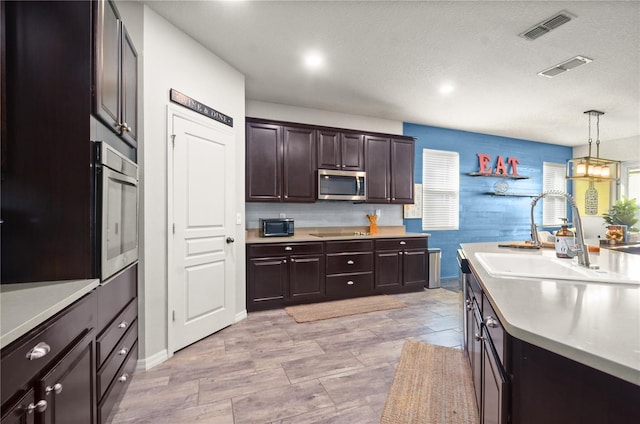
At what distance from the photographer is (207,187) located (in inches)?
117

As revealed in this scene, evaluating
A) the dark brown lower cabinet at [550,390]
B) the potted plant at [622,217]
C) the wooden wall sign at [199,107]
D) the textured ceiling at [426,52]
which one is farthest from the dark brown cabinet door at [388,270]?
the dark brown lower cabinet at [550,390]

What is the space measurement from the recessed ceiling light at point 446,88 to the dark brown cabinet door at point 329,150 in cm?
150

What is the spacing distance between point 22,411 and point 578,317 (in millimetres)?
1642

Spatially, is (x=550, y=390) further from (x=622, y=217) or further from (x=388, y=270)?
(x=622, y=217)

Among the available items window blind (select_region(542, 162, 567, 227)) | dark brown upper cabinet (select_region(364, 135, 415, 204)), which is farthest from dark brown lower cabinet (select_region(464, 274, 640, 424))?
window blind (select_region(542, 162, 567, 227))

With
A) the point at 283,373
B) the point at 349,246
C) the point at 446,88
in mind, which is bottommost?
the point at 283,373

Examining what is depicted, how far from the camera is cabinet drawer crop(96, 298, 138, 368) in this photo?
1.48 m

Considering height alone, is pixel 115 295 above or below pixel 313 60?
below

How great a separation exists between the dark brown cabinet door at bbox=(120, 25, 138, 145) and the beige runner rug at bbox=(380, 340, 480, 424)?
247cm

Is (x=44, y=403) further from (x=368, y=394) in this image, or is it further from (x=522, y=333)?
(x=368, y=394)

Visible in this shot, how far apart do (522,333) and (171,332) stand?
2.65 m

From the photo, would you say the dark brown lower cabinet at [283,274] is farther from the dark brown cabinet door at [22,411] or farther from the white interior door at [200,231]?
the dark brown cabinet door at [22,411]

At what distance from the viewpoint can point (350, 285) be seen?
14.1 feet

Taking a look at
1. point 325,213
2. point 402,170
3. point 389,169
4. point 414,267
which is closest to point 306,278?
point 325,213
